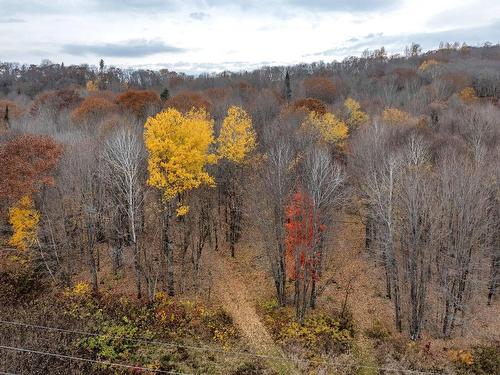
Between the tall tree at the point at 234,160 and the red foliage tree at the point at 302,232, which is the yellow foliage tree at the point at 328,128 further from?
the red foliage tree at the point at 302,232

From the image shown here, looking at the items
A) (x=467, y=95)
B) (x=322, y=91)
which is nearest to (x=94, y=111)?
(x=322, y=91)

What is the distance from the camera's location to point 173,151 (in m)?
24.7

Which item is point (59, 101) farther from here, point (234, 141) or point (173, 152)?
point (173, 152)

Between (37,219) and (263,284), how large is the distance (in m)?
15.6

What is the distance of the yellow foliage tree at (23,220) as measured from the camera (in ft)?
86.2

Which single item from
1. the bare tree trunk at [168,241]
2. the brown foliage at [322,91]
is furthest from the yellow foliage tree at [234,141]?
the brown foliage at [322,91]

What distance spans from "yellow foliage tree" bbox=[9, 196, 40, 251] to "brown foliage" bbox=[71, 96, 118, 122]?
73.5ft

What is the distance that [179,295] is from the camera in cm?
2747

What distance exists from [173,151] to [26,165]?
31.0 ft

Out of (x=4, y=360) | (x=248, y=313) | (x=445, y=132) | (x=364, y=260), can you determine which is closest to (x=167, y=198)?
(x=248, y=313)

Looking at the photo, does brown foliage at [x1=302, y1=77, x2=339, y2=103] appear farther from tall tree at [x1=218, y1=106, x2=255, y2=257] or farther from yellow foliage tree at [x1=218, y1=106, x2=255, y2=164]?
tall tree at [x1=218, y1=106, x2=255, y2=257]

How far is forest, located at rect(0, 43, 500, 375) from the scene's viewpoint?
71.5 feet

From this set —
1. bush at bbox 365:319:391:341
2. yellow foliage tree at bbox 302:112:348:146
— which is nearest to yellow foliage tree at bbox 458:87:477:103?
yellow foliage tree at bbox 302:112:348:146

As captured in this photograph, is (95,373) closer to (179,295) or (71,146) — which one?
(179,295)
